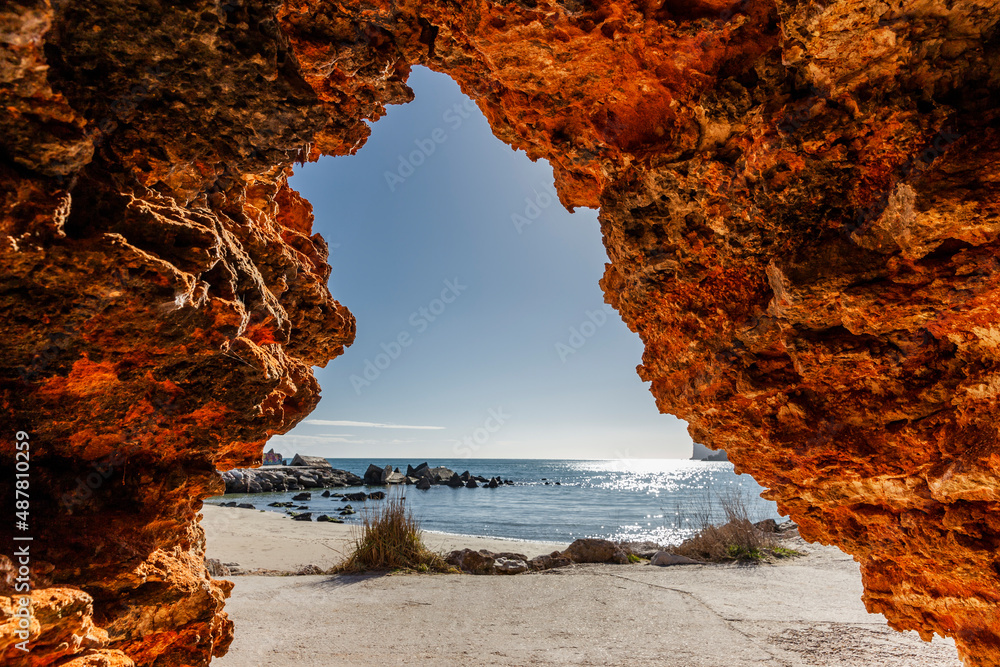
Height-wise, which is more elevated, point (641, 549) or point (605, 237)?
point (605, 237)

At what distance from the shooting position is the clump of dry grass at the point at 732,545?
8156 millimetres

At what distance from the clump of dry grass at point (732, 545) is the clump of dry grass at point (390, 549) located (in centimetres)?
491

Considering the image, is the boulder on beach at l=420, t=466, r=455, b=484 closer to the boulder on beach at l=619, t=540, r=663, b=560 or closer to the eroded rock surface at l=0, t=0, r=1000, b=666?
the boulder on beach at l=619, t=540, r=663, b=560

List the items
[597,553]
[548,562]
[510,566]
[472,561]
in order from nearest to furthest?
[510,566] → [472,561] → [548,562] → [597,553]

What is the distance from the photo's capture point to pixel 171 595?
240 centimetres

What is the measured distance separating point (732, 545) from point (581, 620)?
15.6ft

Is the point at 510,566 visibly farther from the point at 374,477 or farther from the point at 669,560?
the point at 374,477

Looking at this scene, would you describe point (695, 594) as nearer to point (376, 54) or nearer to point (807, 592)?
point (807, 592)

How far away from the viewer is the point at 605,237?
114 inches

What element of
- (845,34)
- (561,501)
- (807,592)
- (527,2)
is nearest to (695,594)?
(807,592)

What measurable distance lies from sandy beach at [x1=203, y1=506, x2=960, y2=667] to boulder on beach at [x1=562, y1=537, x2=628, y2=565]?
0.66 metres

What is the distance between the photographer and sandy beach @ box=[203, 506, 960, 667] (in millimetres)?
4117

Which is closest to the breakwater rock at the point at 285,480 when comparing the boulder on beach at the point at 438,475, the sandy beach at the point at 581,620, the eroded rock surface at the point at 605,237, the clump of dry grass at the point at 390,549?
the boulder on beach at the point at 438,475

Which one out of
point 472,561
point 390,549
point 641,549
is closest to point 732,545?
point 641,549
